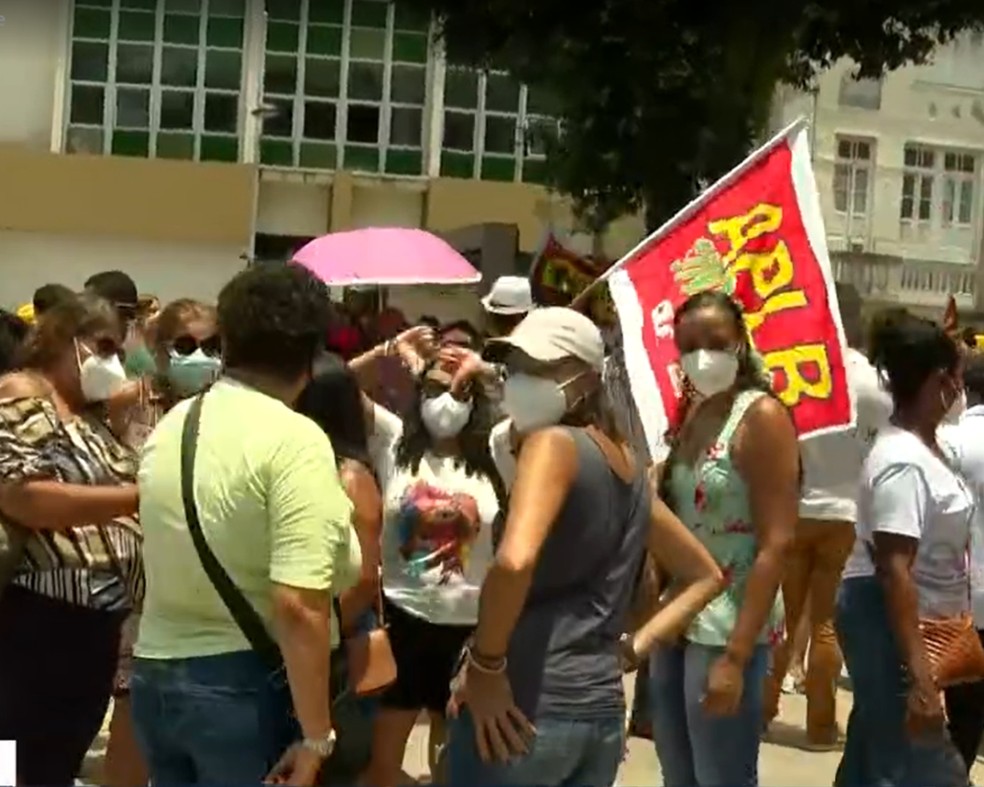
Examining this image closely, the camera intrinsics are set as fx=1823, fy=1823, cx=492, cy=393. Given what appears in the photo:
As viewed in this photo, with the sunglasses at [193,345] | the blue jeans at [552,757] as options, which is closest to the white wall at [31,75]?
the sunglasses at [193,345]

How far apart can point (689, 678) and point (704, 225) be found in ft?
4.96

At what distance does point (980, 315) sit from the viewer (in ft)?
106

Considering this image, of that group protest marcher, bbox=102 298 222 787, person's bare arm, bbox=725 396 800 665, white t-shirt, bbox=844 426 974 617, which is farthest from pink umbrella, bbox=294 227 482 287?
person's bare arm, bbox=725 396 800 665

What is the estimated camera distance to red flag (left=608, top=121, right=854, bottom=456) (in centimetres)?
→ 526

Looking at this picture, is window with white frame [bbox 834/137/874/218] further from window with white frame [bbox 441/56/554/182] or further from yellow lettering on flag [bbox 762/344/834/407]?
yellow lettering on flag [bbox 762/344/834/407]

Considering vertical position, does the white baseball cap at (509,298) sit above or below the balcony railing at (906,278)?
below

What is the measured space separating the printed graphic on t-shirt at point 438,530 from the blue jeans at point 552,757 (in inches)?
79.8

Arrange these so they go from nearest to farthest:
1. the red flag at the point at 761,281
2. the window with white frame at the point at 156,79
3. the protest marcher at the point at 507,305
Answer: the red flag at the point at 761,281 < the protest marcher at the point at 507,305 < the window with white frame at the point at 156,79

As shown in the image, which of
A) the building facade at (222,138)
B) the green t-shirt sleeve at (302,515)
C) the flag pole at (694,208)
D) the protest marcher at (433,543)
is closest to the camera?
the green t-shirt sleeve at (302,515)

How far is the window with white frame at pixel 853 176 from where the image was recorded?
32.0 meters

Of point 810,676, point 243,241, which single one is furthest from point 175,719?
point 243,241

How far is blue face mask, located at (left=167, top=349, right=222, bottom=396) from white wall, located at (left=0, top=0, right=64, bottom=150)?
2289cm

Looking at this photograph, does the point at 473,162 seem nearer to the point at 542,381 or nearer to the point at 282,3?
the point at 282,3

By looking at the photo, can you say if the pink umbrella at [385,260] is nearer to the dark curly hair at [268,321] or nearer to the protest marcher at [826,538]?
the protest marcher at [826,538]
